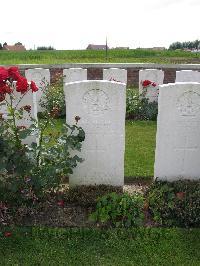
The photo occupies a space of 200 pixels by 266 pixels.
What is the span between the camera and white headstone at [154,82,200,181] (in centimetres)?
440

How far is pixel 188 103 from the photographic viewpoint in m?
4.45

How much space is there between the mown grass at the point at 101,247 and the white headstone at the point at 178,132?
972mm

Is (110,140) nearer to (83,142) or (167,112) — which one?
(83,142)

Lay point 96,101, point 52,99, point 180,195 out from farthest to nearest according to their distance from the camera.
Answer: point 52,99, point 96,101, point 180,195

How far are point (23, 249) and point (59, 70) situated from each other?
36.1 feet

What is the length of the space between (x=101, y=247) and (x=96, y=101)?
171 centimetres

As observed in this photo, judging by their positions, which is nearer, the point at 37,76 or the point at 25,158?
the point at 25,158

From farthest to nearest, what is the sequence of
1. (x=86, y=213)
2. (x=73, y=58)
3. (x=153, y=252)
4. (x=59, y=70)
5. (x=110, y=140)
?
1. (x=73, y=58)
2. (x=59, y=70)
3. (x=110, y=140)
4. (x=86, y=213)
5. (x=153, y=252)

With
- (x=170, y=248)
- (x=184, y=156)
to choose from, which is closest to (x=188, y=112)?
(x=184, y=156)

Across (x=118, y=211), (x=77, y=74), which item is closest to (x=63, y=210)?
(x=118, y=211)

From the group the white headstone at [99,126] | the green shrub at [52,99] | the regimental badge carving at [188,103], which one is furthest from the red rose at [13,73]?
the green shrub at [52,99]

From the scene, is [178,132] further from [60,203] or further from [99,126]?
[60,203]

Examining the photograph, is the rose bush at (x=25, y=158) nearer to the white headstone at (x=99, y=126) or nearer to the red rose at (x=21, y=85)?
the red rose at (x=21, y=85)

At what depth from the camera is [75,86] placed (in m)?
4.38
